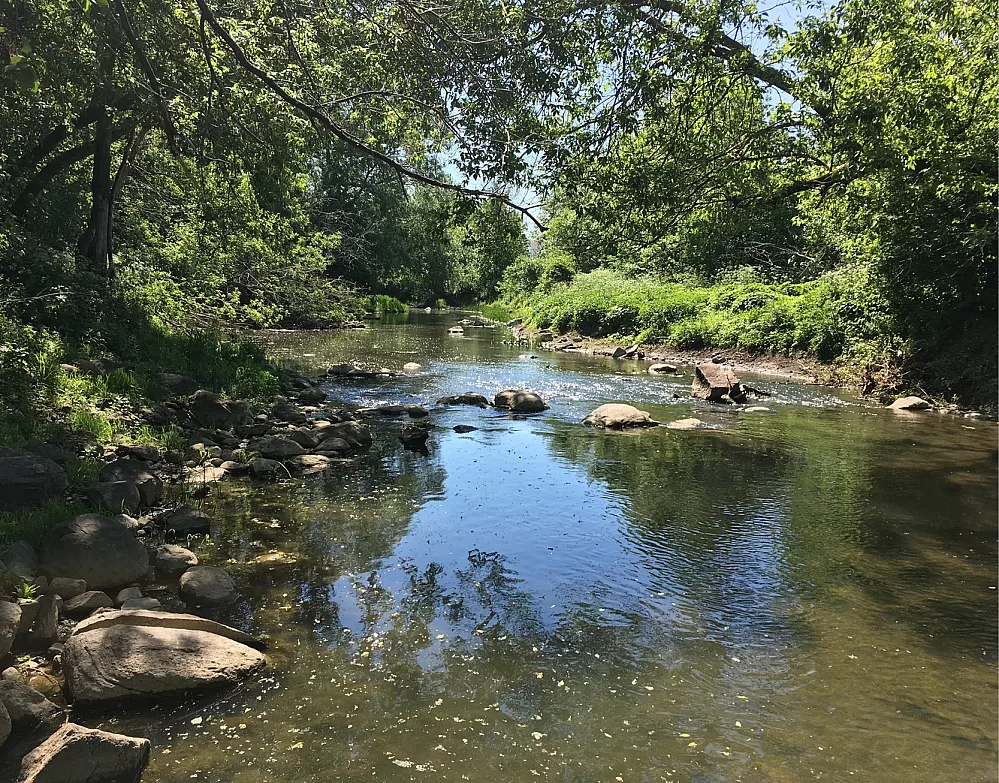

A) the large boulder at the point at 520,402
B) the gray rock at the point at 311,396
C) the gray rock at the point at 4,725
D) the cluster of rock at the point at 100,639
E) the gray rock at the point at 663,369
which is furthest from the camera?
the gray rock at the point at 663,369

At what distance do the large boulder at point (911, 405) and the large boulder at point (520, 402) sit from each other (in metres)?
7.61

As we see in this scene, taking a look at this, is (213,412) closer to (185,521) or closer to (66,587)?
(185,521)

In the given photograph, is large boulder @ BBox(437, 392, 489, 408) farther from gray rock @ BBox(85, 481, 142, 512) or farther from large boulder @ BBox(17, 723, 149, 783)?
large boulder @ BBox(17, 723, 149, 783)

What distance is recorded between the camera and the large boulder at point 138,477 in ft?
22.9

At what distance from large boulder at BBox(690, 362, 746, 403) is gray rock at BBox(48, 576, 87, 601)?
13.2 meters

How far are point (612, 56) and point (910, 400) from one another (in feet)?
33.9

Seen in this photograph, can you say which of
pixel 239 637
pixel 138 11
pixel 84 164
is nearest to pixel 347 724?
pixel 239 637

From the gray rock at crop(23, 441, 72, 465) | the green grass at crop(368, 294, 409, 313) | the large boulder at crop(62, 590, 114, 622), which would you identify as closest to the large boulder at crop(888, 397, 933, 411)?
the large boulder at crop(62, 590, 114, 622)

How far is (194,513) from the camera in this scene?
22.0 ft

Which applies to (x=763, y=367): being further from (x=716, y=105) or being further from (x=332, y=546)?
(x=332, y=546)

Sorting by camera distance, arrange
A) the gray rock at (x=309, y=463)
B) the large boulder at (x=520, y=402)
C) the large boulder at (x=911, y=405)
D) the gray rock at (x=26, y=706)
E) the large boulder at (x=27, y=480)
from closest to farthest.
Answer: the gray rock at (x=26, y=706) < the large boulder at (x=27, y=480) < the gray rock at (x=309, y=463) < the large boulder at (x=520, y=402) < the large boulder at (x=911, y=405)

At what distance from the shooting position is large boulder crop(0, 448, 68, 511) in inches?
231

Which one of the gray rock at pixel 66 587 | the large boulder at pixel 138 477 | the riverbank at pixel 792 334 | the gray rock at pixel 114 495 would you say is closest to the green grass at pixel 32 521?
the gray rock at pixel 114 495

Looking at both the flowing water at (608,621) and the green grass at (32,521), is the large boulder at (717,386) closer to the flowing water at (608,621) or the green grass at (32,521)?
the flowing water at (608,621)
